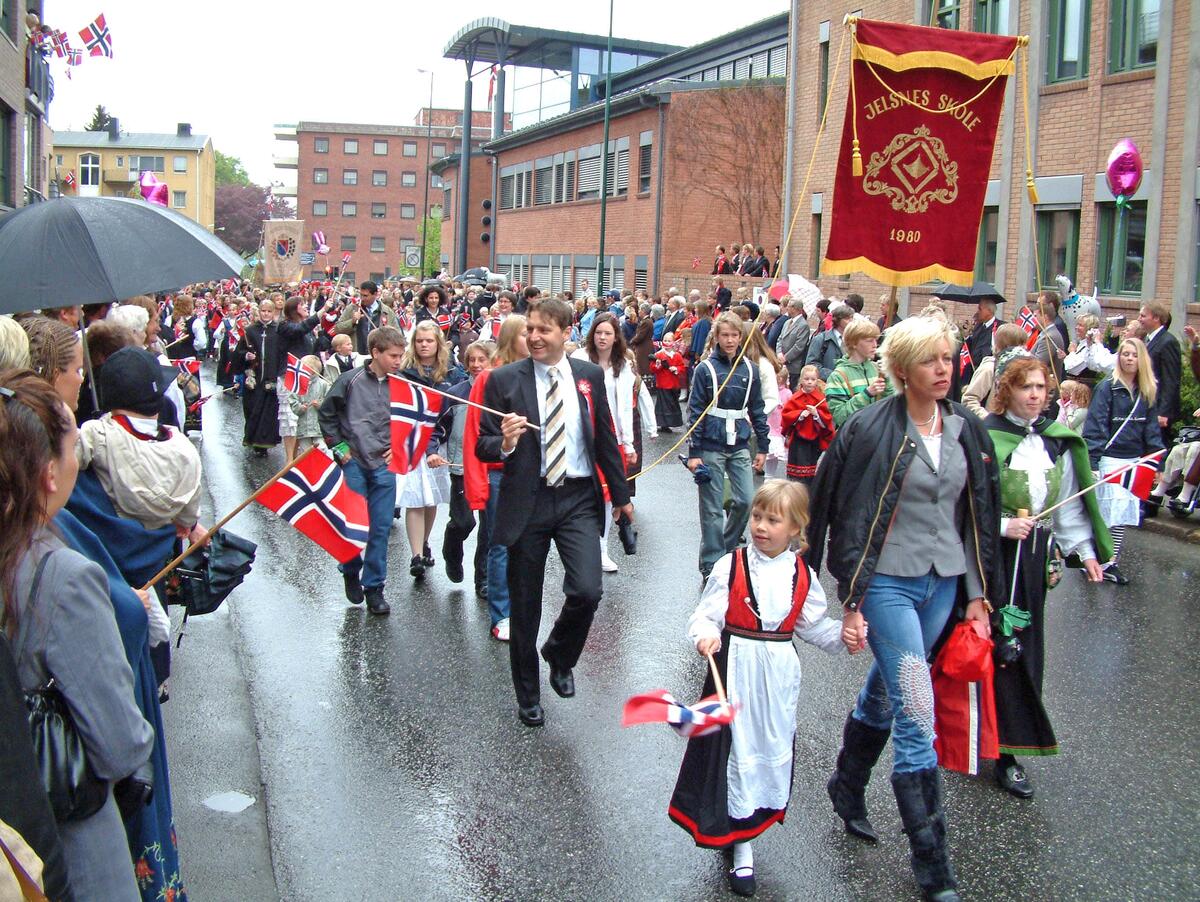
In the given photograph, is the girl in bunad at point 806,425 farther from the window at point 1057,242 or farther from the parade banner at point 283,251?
the parade banner at point 283,251

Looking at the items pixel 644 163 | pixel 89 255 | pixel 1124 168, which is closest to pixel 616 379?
pixel 89 255

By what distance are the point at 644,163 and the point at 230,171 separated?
128515 millimetres

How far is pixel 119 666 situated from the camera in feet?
9.13

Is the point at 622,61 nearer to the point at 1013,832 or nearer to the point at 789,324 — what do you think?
the point at 789,324

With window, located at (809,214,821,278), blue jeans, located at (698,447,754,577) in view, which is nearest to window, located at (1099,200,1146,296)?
window, located at (809,214,821,278)

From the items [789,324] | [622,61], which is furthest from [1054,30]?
[622,61]

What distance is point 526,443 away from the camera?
598cm

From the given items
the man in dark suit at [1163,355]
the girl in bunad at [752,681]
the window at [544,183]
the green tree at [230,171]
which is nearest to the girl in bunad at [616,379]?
the girl in bunad at [752,681]

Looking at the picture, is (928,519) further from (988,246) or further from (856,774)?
(988,246)

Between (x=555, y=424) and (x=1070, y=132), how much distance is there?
54.3 ft

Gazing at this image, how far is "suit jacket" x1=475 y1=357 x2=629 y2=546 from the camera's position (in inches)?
235

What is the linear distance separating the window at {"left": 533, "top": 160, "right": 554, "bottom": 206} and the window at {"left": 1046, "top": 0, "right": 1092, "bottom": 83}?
29222 millimetres

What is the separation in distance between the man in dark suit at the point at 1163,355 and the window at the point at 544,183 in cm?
3802

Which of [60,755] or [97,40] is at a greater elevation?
[97,40]
